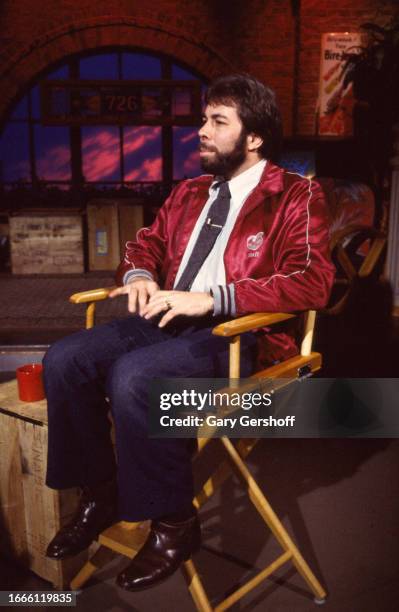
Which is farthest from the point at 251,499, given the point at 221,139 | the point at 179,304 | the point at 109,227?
the point at 109,227

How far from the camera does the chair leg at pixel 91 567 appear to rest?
196cm

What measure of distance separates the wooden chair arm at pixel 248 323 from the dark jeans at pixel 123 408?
17 cm

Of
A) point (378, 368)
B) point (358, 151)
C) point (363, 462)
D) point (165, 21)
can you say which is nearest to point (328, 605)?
point (363, 462)

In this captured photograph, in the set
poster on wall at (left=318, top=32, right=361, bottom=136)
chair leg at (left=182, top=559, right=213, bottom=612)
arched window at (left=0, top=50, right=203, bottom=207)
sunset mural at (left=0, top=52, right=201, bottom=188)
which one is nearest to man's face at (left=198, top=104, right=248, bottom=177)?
chair leg at (left=182, top=559, right=213, bottom=612)

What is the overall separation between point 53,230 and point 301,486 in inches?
179

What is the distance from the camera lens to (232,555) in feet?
7.38

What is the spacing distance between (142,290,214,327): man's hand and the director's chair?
127 millimetres

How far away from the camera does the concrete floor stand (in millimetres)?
2029

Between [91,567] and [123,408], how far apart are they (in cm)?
68

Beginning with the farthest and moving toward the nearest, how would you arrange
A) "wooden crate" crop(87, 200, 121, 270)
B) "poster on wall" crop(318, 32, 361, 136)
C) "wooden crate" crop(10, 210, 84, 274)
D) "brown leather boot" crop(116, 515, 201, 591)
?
"poster on wall" crop(318, 32, 361, 136)
"wooden crate" crop(87, 200, 121, 270)
"wooden crate" crop(10, 210, 84, 274)
"brown leather boot" crop(116, 515, 201, 591)

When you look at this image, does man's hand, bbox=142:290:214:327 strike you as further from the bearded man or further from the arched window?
the arched window

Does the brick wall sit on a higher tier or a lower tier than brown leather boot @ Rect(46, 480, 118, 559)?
higher

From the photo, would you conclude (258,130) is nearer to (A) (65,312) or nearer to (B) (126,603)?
(B) (126,603)

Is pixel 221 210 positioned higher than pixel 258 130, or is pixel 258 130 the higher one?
pixel 258 130
